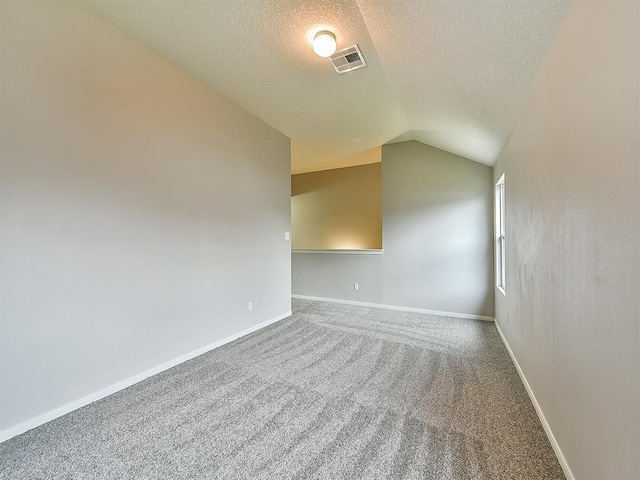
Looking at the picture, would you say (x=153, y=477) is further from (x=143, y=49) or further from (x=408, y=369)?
(x=143, y=49)

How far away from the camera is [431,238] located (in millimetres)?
4523

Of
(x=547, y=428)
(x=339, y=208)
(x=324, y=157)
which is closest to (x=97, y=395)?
(x=547, y=428)

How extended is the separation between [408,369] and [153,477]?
2044 millimetres

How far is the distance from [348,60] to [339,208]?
407 cm

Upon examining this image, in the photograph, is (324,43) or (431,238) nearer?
(324,43)

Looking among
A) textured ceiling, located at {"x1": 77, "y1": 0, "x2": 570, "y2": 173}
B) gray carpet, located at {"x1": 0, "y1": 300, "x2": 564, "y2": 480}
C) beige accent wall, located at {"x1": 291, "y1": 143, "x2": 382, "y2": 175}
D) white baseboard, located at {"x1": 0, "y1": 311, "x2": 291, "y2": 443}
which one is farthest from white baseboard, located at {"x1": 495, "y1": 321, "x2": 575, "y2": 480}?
beige accent wall, located at {"x1": 291, "y1": 143, "x2": 382, "y2": 175}

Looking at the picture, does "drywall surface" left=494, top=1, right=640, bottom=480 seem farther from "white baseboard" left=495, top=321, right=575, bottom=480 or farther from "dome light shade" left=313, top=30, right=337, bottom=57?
"dome light shade" left=313, top=30, right=337, bottom=57

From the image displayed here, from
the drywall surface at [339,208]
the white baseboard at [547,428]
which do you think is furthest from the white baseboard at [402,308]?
the white baseboard at [547,428]

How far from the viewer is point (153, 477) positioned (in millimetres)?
1401

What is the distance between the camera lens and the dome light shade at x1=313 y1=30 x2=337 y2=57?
207 centimetres

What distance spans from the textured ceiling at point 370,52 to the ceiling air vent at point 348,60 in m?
0.08

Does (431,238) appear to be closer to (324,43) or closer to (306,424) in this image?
(324,43)

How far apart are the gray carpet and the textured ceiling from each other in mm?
2330

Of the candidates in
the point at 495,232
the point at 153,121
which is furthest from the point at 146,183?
the point at 495,232
